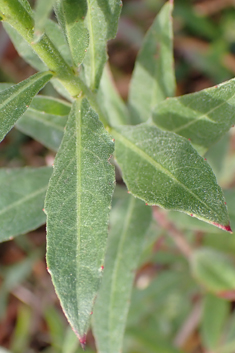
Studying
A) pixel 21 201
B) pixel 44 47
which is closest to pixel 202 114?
pixel 44 47

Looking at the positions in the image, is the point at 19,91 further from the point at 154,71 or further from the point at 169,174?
the point at 154,71

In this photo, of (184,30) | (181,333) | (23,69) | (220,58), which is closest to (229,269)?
(181,333)

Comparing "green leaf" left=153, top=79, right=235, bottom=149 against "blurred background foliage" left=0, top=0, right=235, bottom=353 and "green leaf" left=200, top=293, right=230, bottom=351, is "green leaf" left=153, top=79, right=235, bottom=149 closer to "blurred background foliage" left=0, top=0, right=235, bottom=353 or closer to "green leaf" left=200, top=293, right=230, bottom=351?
"blurred background foliage" left=0, top=0, right=235, bottom=353

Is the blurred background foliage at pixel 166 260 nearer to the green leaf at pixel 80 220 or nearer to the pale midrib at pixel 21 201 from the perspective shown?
the pale midrib at pixel 21 201

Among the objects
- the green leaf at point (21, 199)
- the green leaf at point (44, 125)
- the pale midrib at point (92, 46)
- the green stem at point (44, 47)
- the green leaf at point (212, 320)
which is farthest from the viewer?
the green leaf at point (212, 320)

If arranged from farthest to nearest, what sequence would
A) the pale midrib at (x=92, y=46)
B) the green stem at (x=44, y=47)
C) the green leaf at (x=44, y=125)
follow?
the green leaf at (x=44, y=125) → the pale midrib at (x=92, y=46) → the green stem at (x=44, y=47)

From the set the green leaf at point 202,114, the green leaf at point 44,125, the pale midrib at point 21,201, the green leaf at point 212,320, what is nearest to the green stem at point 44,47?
the green leaf at point 202,114

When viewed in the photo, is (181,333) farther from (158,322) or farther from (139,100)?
(139,100)
